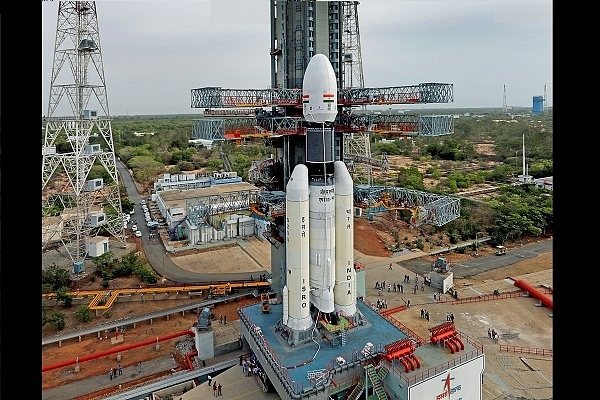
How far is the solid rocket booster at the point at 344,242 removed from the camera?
39.1ft

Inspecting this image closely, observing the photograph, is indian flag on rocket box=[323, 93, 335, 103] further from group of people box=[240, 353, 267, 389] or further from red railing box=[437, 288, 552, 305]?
red railing box=[437, 288, 552, 305]

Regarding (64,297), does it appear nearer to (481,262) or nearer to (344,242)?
(344,242)

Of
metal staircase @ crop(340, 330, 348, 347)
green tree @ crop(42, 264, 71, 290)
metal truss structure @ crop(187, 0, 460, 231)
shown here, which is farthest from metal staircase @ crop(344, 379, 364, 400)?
green tree @ crop(42, 264, 71, 290)

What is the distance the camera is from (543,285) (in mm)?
17875

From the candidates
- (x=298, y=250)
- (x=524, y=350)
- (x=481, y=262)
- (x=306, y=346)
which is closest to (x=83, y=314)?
(x=306, y=346)

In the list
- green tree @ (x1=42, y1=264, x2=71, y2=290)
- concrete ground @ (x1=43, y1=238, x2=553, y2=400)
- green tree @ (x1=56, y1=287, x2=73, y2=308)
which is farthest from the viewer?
green tree @ (x1=42, y1=264, x2=71, y2=290)

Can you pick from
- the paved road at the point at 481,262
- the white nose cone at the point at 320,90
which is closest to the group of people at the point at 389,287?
the paved road at the point at 481,262

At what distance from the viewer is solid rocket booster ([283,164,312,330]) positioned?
11281mm

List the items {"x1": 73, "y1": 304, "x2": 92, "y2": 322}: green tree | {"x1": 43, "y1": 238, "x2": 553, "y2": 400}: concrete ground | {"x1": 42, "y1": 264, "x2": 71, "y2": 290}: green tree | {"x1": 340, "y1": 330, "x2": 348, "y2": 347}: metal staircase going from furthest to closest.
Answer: {"x1": 42, "y1": 264, "x2": 71, "y2": 290}: green tree
{"x1": 73, "y1": 304, "x2": 92, "y2": 322}: green tree
{"x1": 43, "y1": 238, "x2": 553, "y2": 400}: concrete ground
{"x1": 340, "y1": 330, "x2": 348, "y2": 347}: metal staircase

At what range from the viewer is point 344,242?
39.5ft

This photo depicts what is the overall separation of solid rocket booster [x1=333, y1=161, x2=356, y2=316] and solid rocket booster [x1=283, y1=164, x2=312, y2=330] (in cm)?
102

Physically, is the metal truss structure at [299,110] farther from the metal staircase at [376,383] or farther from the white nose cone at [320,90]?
the metal staircase at [376,383]
